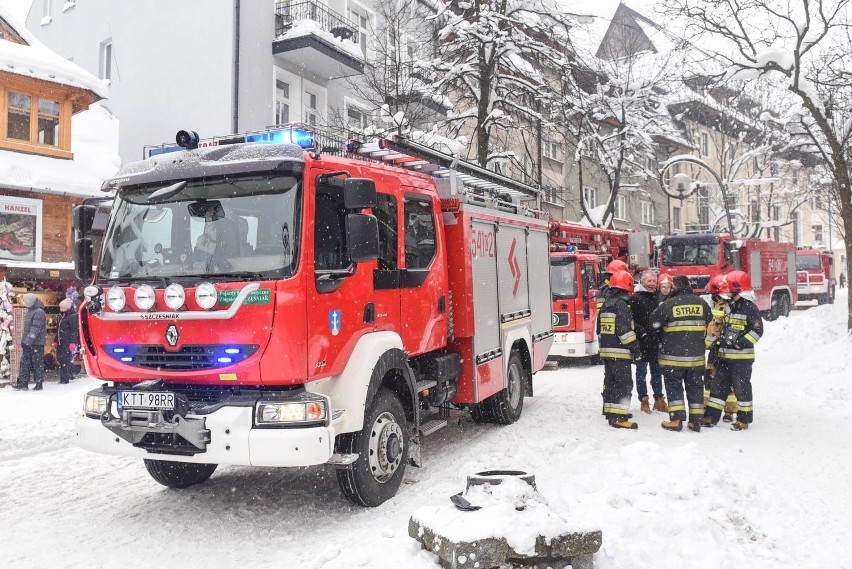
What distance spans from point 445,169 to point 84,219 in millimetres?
3578

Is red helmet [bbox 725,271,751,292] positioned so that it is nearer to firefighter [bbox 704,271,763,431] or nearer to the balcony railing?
firefighter [bbox 704,271,763,431]

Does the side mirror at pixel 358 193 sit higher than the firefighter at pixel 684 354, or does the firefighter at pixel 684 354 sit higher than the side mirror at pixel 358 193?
the side mirror at pixel 358 193

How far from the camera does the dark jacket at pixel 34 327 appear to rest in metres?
11.9

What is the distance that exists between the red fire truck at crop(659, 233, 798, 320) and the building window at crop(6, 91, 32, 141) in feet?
57.3

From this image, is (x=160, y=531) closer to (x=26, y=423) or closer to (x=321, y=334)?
(x=321, y=334)

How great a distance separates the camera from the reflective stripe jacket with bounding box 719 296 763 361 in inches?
329

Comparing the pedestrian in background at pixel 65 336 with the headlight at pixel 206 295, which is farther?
the pedestrian in background at pixel 65 336

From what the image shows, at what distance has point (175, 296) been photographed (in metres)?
4.89

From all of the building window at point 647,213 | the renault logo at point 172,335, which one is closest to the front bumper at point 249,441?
the renault logo at point 172,335

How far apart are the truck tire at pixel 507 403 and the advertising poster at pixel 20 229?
1321 centimetres

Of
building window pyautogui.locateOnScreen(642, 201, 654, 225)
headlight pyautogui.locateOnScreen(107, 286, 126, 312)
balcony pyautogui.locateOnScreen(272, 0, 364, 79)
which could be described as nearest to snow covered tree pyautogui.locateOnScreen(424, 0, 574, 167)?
balcony pyautogui.locateOnScreen(272, 0, 364, 79)

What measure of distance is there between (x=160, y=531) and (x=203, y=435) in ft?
3.49

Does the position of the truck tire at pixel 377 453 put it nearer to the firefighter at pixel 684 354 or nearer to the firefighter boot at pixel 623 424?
the firefighter boot at pixel 623 424

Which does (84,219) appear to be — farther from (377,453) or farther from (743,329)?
(743,329)
